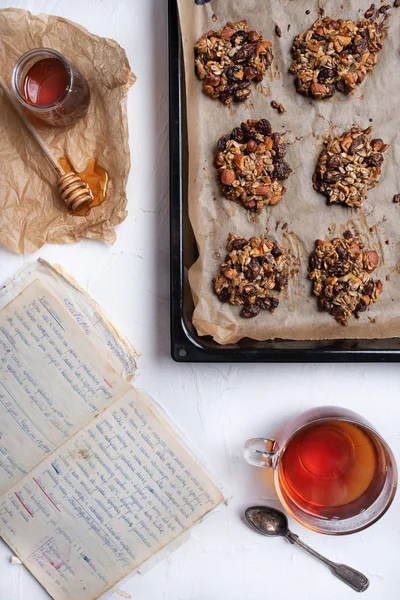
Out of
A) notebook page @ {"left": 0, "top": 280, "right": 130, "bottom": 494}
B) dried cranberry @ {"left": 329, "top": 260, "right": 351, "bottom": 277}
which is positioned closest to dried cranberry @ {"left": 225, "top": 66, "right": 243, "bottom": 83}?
dried cranberry @ {"left": 329, "top": 260, "right": 351, "bottom": 277}

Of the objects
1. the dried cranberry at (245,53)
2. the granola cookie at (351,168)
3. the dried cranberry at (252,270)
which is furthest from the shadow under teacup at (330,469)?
the dried cranberry at (245,53)

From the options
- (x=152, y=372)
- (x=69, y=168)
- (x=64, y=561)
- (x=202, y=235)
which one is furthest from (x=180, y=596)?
(x=69, y=168)

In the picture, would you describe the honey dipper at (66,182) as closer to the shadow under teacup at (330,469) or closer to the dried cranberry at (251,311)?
the dried cranberry at (251,311)

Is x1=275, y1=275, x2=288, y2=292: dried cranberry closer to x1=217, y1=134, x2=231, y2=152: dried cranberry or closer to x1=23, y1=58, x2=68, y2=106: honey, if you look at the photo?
x1=217, y1=134, x2=231, y2=152: dried cranberry

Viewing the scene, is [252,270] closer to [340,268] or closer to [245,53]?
[340,268]

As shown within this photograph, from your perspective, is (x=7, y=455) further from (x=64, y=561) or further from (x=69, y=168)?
(x=69, y=168)
